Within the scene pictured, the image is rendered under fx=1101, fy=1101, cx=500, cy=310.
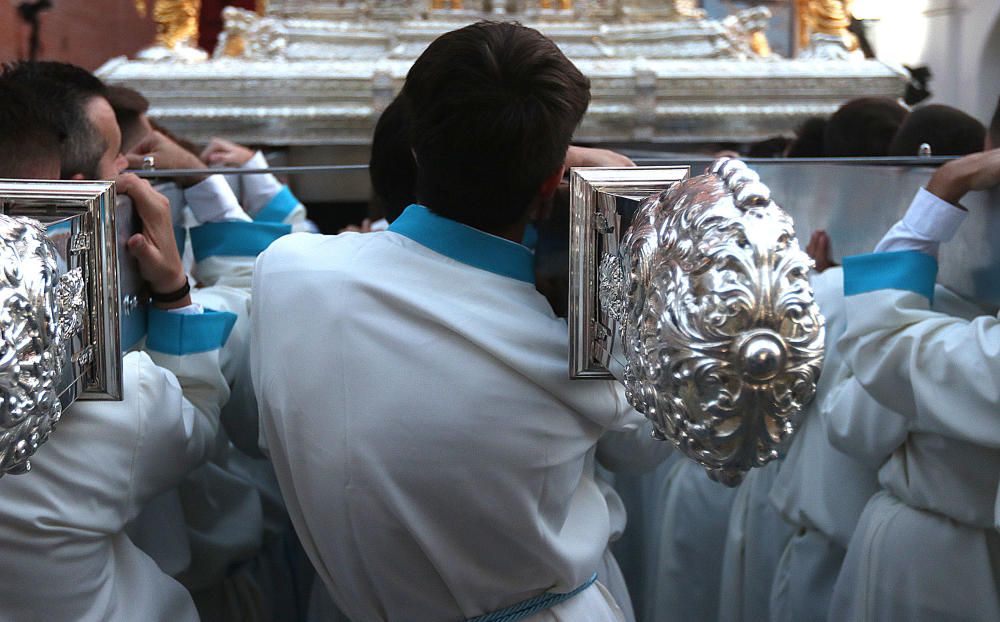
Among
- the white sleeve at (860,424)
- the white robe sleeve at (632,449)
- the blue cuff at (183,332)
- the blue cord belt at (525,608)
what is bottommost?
the blue cord belt at (525,608)

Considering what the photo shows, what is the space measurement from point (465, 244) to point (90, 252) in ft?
1.03

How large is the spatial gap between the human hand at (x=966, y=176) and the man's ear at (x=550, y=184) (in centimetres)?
48

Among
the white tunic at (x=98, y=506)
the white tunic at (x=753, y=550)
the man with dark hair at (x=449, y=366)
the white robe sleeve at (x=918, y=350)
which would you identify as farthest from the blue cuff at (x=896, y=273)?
the white tunic at (x=98, y=506)

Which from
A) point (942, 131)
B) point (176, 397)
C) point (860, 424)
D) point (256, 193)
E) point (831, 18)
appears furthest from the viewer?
point (831, 18)

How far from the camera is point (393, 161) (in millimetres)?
1336

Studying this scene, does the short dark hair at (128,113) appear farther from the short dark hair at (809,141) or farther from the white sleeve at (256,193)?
the short dark hair at (809,141)

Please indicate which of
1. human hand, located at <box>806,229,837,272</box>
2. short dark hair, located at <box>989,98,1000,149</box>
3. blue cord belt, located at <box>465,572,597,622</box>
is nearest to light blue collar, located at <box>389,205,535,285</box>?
blue cord belt, located at <box>465,572,597,622</box>

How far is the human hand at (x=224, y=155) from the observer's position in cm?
216

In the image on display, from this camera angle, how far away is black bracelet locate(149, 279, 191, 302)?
128cm

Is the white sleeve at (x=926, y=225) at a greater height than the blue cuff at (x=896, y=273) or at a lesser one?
greater

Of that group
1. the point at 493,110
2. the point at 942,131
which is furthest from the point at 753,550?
the point at 493,110

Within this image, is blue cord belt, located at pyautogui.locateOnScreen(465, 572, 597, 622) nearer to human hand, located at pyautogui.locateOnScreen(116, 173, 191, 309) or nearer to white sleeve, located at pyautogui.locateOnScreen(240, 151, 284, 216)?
human hand, located at pyautogui.locateOnScreen(116, 173, 191, 309)

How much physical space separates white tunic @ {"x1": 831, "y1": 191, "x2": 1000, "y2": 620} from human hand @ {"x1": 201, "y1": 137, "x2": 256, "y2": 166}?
1324mm

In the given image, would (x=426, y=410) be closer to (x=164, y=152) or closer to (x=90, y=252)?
(x=90, y=252)
